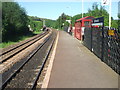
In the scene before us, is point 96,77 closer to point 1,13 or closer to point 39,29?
point 1,13

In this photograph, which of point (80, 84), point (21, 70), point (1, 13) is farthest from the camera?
point (1, 13)

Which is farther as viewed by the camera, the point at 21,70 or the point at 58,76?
the point at 21,70

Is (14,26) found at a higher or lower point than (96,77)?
higher

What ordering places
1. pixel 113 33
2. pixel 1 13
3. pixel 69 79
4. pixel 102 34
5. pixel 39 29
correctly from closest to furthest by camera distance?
pixel 69 79 → pixel 113 33 → pixel 102 34 → pixel 1 13 → pixel 39 29

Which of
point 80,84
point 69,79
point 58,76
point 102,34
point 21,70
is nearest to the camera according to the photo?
point 80,84

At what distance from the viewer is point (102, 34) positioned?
10.3 m

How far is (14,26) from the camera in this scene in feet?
123

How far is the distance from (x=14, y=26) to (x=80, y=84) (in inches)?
1299

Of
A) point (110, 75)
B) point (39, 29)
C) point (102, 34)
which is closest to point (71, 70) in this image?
point (110, 75)

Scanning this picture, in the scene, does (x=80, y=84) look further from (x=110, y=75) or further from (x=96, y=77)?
(x=110, y=75)

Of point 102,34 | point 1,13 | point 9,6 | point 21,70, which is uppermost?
point 9,6

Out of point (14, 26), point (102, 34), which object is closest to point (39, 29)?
point (14, 26)

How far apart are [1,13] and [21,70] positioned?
2145 centimetres

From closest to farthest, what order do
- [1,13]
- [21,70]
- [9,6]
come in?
[21,70], [1,13], [9,6]
